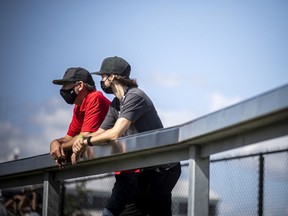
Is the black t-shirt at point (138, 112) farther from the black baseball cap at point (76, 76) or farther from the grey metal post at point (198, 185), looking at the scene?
the grey metal post at point (198, 185)

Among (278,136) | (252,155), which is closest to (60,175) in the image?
(252,155)

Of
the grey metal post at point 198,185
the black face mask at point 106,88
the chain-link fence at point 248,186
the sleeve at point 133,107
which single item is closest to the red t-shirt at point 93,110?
the black face mask at point 106,88

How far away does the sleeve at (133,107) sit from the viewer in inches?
234

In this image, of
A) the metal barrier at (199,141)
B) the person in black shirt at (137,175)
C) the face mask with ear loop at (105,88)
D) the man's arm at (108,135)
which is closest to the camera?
the metal barrier at (199,141)

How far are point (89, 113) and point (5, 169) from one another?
3.64 ft

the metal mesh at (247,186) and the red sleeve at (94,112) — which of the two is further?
the red sleeve at (94,112)

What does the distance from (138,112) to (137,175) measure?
0.48m

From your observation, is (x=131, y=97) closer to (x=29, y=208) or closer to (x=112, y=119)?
(x=112, y=119)

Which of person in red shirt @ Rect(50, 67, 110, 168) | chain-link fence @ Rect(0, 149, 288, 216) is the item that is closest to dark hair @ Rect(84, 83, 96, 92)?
person in red shirt @ Rect(50, 67, 110, 168)

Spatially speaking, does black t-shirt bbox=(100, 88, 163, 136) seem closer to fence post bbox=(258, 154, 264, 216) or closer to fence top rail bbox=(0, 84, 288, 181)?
fence top rail bbox=(0, 84, 288, 181)

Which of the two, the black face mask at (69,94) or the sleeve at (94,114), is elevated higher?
the black face mask at (69,94)

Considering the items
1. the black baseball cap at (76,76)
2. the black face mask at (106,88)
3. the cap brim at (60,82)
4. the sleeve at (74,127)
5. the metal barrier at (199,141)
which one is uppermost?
the black baseball cap at (76,76)

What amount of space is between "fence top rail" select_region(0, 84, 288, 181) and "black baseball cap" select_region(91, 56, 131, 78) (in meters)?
0.79

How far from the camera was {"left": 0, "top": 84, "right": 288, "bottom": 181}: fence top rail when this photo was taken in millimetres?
3742
